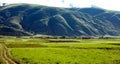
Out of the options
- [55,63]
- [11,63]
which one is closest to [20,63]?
[11,63]

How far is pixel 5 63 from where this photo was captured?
55.2 m

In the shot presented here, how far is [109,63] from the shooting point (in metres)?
57.2

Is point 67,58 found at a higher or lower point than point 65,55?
higher

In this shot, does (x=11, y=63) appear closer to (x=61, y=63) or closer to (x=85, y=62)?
(x=61, y=63)

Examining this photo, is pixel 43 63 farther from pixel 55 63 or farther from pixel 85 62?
pixel 85 62

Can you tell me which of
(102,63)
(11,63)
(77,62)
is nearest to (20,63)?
(11,63)

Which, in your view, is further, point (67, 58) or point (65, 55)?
point (65, 55)

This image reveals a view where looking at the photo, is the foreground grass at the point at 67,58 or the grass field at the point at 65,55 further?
the grass field at the point at 65,55

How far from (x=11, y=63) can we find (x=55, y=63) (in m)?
8.67

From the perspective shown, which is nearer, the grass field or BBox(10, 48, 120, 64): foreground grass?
BBox(10, 48, 120, 64): foreground grass

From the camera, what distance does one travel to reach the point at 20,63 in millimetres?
55688

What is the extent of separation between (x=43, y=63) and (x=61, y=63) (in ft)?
11.7

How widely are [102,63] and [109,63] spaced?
4.94ft

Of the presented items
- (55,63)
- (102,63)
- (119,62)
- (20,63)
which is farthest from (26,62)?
(119,62)
